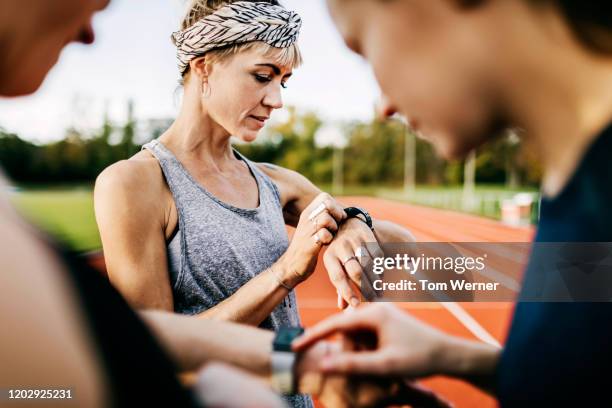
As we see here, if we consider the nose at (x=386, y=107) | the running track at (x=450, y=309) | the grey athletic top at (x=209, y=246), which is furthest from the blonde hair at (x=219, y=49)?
the running track at (x=450, y=309)

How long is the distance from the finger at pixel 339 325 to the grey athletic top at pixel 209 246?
471 mm

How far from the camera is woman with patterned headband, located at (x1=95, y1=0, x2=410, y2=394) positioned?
917mm

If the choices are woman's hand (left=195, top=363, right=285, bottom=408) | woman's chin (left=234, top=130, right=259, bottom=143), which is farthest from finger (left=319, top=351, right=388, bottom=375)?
woman's chin (left=234, top=130, right=259, bottom=143)

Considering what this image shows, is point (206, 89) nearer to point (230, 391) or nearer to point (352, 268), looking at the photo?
point (352, 268)

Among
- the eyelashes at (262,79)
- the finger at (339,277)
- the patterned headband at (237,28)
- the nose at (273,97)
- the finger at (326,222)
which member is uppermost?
the patterned headband at (237,28)

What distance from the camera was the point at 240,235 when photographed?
1.04 metres

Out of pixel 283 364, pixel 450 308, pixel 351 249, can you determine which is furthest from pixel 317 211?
pixel 450 308

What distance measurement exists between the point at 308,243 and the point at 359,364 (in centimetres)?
46

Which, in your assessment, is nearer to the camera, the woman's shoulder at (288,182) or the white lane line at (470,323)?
the woman's shoulder at (288,182)

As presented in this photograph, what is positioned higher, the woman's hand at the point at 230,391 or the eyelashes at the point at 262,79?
the eyelashes at the point at 262,79

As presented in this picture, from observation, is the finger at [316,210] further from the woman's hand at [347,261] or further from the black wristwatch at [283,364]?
the black wristwatch at [283,364]

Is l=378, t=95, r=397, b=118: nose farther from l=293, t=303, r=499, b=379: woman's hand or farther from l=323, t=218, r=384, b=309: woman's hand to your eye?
l=323, t=218, r=384, b=309: woman's hand

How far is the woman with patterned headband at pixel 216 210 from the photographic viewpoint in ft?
3.01

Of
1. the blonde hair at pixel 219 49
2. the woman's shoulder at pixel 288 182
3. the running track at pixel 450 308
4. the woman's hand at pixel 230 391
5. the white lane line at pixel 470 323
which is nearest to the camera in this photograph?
the woman's hand at pixel 230 391
